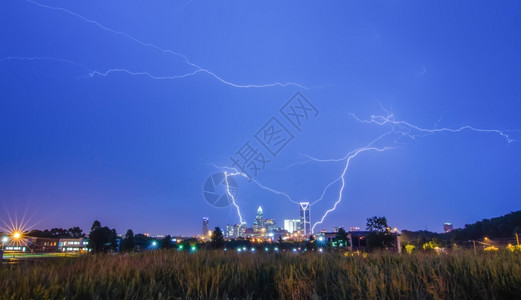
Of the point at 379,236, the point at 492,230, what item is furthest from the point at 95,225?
the point at 492,230

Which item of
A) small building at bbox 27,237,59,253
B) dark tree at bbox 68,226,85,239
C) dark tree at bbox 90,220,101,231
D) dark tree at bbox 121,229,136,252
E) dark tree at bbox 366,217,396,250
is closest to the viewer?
dark tree at bbox 121,229,136,252

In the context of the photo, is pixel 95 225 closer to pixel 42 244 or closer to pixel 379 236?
pixel 42 244

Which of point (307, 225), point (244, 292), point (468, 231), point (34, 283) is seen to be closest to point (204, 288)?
point (244, 292)

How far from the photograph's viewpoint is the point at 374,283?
332cm

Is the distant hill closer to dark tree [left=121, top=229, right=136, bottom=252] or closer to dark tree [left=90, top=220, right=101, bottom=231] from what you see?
dark tree [left=121, top=229, right=136, bottom=252]

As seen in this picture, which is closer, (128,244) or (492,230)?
(128,244)

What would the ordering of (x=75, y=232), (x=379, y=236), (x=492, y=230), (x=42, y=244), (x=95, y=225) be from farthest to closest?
(x=75, y=232)
(x=42, y=244)
(x=492, y=230)
(x=95, y=225)
(x=379, y=236)

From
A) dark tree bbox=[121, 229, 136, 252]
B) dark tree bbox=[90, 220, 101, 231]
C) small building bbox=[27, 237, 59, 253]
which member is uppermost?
dark tree bbox=[90, 220, 101, 231]

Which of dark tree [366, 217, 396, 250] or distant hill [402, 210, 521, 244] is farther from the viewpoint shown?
distant hill [402, 210, 521, 244]

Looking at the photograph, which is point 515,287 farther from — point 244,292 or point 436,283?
point 244,292

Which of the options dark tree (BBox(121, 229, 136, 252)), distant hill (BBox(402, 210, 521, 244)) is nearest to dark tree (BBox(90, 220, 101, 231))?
dark tree (BBox(121, 229, 136, 252))

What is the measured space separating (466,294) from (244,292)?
2699 mm

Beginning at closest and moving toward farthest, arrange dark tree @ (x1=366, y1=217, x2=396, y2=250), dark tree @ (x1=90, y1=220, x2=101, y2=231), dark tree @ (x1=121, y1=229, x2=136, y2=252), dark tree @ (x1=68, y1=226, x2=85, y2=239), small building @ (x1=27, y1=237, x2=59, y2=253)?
dark tree @ (x1=121, y1=229, x2=136, y2=252)
dark tree @ (x1=366, y1=217, x2=396, y2=250)
dark tree @ (x1=90, y1=220, x2=101, y2=231)
small building @ (x1=27, y1=237, x2=59, y2=253)
dark tree @ (x1=68, y1=226, x2=85, y2=239)

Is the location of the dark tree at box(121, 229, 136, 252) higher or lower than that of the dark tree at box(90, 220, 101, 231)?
lower
